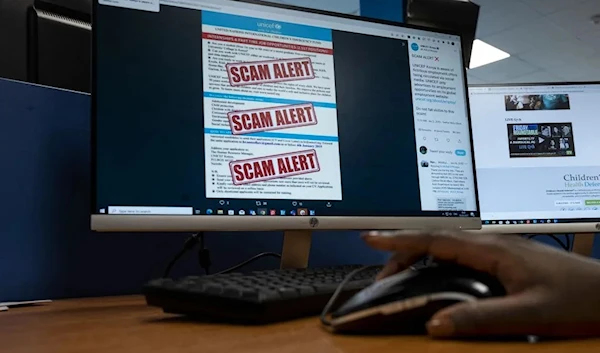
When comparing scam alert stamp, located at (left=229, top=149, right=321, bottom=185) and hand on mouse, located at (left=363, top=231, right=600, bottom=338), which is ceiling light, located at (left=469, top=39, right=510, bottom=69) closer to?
scam alert stamp, located at (left=229, top=149, right=321, bottom=185)

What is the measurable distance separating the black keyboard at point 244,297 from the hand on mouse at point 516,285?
0.41 ft

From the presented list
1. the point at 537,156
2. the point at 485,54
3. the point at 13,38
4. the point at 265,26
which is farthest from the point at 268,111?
the point at 485,54

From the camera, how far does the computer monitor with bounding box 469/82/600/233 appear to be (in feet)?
4.36

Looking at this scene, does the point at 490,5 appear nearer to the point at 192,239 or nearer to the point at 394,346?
the point at 192,239

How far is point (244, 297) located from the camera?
59 centimetres

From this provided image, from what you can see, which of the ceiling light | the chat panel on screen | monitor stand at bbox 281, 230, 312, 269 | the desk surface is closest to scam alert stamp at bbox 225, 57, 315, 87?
the chat panel on screen

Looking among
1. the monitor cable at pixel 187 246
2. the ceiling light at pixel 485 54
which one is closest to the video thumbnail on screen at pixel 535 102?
the monitor cable at pixel 187 246

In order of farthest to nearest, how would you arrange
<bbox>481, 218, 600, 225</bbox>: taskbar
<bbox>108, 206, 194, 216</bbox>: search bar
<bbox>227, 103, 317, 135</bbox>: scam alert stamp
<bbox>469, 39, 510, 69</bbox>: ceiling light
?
1. <bbox>469, 39, 510, 69</bbox>: ceiling light
2. <bbox>481, 218, 600, 225</bbox>: taskbar
3. <bbox>227, 103, 317, 135</bbox>: scam alert stamp
4. <bbox>108, 206, 194, 216</bbox>: search bar

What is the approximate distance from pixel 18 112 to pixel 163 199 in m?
0.31

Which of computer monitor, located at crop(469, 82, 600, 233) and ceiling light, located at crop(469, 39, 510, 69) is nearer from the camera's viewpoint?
computer monitor, located at crop(469, 82, 600, 233)

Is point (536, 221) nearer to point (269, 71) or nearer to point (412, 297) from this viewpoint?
point (269, 71)

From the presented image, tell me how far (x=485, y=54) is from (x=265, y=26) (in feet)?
16.5

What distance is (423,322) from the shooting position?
50 centimetres

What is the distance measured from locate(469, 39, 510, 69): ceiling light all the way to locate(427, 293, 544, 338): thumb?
16.9ft
